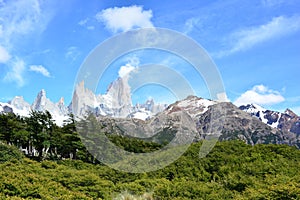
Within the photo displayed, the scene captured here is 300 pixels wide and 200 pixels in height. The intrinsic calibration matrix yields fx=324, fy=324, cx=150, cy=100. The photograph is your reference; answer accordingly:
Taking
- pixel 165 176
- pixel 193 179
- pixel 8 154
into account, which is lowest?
pixel 193 179

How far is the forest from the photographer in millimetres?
8406

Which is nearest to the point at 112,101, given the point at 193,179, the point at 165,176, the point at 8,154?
the point at 193,179

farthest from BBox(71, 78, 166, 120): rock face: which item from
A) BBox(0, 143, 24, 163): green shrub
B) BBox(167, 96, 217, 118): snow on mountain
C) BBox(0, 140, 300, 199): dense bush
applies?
BBox(0, 143, 24, 163): green shrub

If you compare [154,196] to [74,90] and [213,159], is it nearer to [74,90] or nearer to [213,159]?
[74,90]

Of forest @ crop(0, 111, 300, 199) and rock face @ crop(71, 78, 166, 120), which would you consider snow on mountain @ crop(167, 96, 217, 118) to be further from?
forest @ crop(0, 111, 300, 199)

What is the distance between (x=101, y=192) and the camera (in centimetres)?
1116

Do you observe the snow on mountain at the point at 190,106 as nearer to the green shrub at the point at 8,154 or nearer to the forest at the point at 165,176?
the forest at the point at 165,176

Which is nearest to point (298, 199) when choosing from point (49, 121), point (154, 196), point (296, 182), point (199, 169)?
point (296, 182)

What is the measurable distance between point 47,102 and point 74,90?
6069 inches

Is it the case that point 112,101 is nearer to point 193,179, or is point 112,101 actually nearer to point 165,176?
point 193,179

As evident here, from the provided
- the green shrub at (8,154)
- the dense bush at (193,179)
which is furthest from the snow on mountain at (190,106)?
the green shrub at (8,154)

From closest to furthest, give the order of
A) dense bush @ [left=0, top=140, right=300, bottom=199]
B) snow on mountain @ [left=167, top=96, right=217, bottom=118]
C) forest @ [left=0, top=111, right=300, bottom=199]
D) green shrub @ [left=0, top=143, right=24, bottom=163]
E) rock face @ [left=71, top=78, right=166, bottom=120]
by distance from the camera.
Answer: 1. dense bush @ [left=0, top=140, right=300, bottom=199]
2. forest @ [left=0, top=111, right=300, bottom=199]
3. rock face @ [left=71, top=78, right=166, bottom=120]
4. snow on mountain @ [left=167, top=96, right=217, bottom=118]
5. green shrub @ [left=0, top=143, right=24, bottom=163]

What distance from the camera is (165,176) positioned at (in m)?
14.8

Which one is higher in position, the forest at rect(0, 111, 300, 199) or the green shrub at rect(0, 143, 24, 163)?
the green shrub at rect(0, 143, 24, 163)
